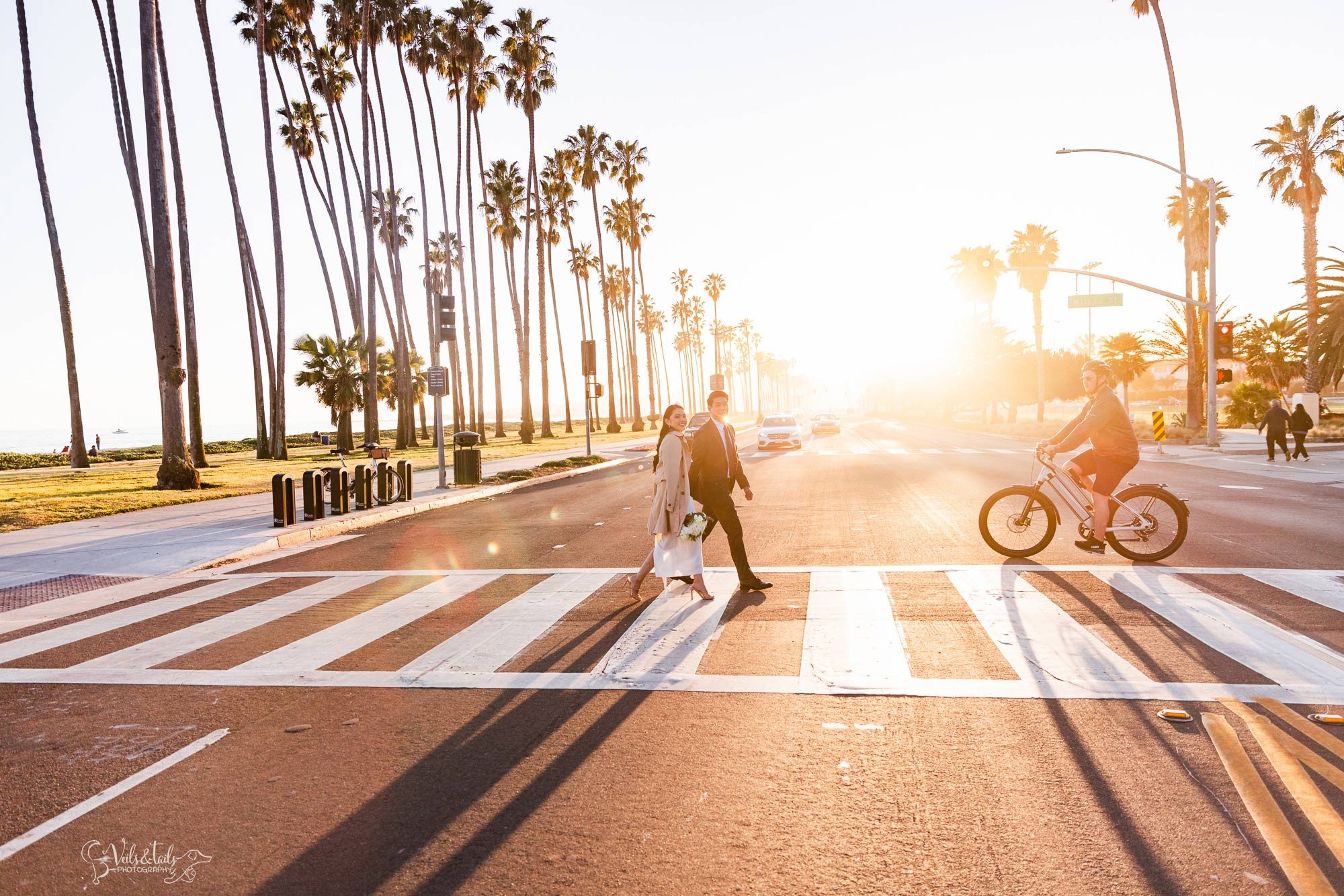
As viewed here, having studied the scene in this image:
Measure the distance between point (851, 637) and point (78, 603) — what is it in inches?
291

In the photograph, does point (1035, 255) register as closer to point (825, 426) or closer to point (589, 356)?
point (825, 426)

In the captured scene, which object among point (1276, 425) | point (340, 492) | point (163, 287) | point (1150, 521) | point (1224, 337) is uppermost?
point (163, 287)

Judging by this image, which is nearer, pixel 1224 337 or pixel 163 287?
pixel 163 287

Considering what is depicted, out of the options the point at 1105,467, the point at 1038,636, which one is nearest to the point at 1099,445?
the point at 1105,467

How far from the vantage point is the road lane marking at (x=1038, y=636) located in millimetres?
5301

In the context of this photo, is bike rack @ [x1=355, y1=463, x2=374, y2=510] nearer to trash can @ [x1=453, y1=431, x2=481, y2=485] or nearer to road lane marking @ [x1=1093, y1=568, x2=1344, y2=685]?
trash can @ [x1=453, y1=431, x2=481, y2=485]

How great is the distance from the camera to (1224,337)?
95.5 feet

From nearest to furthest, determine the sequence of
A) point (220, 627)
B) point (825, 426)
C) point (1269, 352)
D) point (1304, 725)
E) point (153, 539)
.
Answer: point (1304, 725) → point (220, 627) → point (153, 539) → point (825, 426) → point (1269, 352)

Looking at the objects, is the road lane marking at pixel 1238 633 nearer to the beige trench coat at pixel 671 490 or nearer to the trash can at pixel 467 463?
the beige trench coat at pixel 671 490

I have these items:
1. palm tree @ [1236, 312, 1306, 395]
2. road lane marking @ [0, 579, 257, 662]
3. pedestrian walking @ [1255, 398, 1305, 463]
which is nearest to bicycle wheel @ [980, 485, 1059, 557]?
road lane marking @ [0, 579, 257, 662]

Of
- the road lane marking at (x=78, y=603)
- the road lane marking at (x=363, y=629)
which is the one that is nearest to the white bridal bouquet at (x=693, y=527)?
the road lane marking at (x=363, y=629)

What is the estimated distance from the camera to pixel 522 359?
48219mm

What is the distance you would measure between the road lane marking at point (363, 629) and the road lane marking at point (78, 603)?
2.88 m

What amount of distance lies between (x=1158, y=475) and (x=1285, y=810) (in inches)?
749
